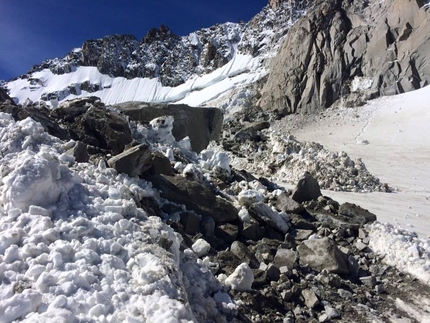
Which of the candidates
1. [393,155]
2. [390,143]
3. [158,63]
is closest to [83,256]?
[393,155]

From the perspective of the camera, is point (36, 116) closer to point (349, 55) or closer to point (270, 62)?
point (349, 55)

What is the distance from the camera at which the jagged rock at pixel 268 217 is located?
24.5 ft

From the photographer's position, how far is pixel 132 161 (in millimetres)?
6590

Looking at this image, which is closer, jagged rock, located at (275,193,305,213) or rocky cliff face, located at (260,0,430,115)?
jagged rock, located at (275,193,305,213)

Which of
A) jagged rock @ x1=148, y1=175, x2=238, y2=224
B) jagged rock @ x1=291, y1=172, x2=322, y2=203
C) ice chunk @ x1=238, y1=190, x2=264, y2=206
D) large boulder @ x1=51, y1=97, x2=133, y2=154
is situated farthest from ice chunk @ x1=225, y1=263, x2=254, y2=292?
jagged rock @ x1=291, y1=172, x2=322, y2=203

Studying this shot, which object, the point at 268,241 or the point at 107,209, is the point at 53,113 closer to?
the point at 107,209

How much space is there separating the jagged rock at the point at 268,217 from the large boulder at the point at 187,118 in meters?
6.33

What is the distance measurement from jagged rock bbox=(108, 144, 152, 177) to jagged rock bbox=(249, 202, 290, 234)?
7.75 feet

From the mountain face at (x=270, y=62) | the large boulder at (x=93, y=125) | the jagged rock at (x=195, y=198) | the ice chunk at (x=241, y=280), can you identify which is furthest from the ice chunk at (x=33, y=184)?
the mountain face at (x=270, y=62)

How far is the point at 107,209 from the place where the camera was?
457cm

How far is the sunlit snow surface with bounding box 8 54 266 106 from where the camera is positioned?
73812mm

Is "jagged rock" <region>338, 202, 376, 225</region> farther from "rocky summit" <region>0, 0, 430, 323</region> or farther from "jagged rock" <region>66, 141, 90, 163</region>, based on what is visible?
"jagged rock" <region>66, 141, 90, 163</region>

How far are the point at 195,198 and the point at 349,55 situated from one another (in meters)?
41.6

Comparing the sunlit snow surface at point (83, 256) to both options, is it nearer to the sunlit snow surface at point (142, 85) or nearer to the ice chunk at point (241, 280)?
the ice chunk at point (241, 280)
